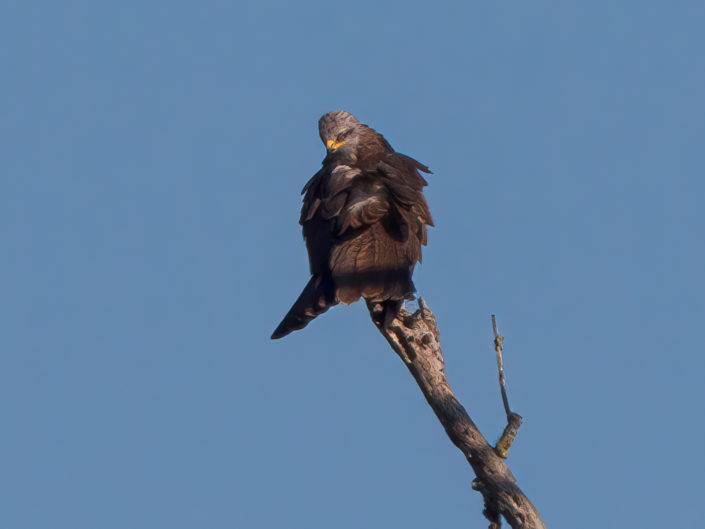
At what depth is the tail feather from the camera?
5281 millimetres

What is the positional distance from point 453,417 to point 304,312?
1087 millimetres

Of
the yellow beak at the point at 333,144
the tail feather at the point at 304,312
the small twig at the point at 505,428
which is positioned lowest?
the small twig at the point at 505,428

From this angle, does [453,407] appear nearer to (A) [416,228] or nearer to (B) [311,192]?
Answer: (A) [416,228]

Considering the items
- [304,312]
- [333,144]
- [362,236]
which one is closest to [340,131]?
[333,144]

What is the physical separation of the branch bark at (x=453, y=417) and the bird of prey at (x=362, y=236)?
4.9 inches

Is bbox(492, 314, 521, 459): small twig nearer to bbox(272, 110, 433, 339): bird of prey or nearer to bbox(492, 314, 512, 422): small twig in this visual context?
bbox(492, 314, 512, 422): small twig

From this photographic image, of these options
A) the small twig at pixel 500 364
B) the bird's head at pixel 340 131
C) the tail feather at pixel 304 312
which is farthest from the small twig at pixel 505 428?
the bird's head at pixel 340 131

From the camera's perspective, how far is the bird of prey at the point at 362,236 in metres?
5.25

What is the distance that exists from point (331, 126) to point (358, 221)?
1.99m

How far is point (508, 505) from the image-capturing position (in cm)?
448

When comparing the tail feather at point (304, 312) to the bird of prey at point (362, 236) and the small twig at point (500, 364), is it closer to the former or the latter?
the bird of prey at point (362, 236)

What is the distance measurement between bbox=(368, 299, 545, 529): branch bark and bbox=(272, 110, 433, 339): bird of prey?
0.13 metres

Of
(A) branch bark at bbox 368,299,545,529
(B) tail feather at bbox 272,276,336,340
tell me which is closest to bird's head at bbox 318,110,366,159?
(B) tail feather at bbox 272,276,336,340

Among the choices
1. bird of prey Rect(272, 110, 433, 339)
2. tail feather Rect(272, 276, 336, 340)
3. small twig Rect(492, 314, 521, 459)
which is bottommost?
small twig Rect(492, 314, 521, 459)
